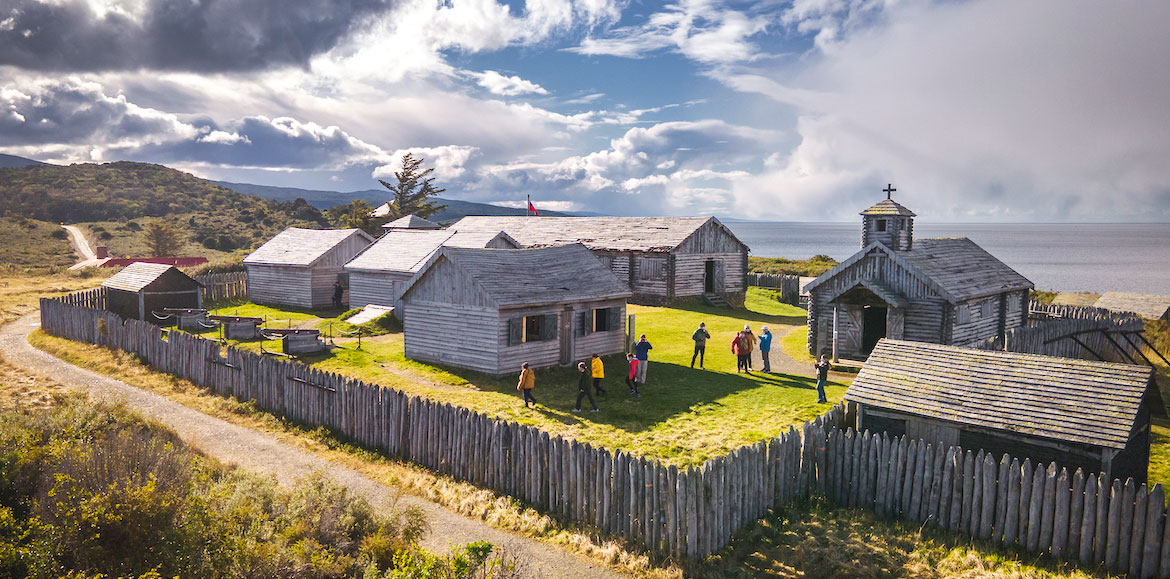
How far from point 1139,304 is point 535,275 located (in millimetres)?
32372

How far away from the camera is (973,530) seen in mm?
11344

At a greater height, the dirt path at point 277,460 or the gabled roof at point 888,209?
the gabled roof at point 888,209

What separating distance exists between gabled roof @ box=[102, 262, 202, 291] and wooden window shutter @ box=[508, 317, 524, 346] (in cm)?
2003

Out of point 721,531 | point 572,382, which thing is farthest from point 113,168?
point 721,531

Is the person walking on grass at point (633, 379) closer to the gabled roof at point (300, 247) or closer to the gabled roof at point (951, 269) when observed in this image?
the gabled roof at point (951, 269)

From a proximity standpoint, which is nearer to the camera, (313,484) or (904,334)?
(313,484)

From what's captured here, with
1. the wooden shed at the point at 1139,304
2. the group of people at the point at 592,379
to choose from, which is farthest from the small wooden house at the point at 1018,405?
the wooden shed at the point at 1139,304

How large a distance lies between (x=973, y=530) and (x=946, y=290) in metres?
13.5

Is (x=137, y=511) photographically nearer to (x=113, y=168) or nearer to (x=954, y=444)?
(x=954, y=444)

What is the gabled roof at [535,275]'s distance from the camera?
22.1 metres

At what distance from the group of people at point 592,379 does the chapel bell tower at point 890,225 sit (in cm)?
999

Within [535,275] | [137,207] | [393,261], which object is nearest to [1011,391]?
[535,275]

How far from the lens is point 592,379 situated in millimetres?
19688

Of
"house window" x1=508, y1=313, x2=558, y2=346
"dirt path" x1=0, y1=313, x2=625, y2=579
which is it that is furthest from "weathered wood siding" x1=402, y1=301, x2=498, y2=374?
"dirt path" x1=0, y1=313, x2=625, y2=579
